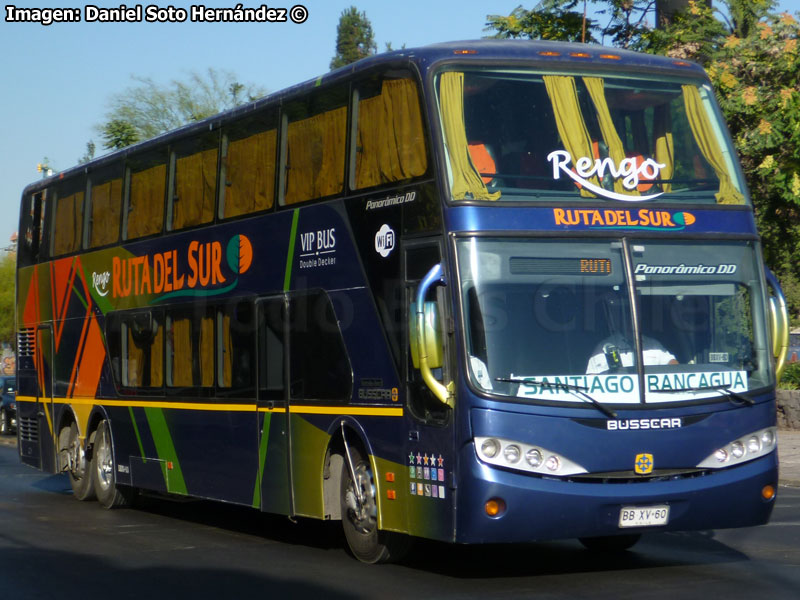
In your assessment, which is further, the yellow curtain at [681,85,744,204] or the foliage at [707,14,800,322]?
the foliage at [707,14,800,322]

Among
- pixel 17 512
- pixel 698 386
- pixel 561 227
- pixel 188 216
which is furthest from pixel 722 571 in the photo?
pixel 17 512

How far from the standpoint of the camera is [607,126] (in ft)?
35.2

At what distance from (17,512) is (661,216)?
9.26 m

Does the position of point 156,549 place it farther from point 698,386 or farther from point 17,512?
point 698,386

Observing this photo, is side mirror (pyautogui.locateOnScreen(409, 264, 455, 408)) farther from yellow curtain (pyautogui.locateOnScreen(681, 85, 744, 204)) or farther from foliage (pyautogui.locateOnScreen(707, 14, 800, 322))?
foliage (pyautogui.locateOnScreen(707, 14, 800, 322))

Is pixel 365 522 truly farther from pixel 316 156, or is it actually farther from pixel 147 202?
pixel 147 202

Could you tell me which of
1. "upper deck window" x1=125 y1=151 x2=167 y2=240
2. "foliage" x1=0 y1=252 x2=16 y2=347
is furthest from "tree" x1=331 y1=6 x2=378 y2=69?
"upper deck window" x1=125 y1=151 x2=167 y2=240

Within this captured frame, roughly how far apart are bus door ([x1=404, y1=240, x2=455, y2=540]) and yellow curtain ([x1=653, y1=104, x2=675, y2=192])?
2000mm

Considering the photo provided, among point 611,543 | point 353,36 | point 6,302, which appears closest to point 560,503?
point 611,543

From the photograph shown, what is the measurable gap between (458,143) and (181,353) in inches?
226

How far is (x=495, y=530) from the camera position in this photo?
31.7 ft

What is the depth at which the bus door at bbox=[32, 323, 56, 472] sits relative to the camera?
19188mm

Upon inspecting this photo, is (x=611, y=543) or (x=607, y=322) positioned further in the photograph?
(x=611, y=543)

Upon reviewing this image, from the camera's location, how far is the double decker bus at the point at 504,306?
32.1 ft
